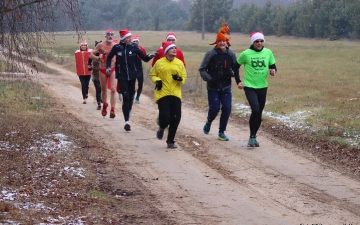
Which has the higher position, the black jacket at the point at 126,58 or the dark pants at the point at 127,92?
the black jacket at the point at 126,58

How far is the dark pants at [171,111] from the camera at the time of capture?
10930mm

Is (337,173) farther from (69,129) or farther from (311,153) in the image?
(69,129)

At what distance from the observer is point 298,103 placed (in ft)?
57.4

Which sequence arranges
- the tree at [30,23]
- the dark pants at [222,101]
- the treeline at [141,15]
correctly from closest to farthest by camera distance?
the tree at [30,23]
the dark pants at [222,101]
the treeline at [141,15]

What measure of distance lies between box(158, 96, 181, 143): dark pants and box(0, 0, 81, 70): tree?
6.59 feet

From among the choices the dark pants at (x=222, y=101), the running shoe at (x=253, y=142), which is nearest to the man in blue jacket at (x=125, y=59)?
the dark pants at (x=222, y=101)

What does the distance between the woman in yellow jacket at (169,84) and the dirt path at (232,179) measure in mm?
560

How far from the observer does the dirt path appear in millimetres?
6930

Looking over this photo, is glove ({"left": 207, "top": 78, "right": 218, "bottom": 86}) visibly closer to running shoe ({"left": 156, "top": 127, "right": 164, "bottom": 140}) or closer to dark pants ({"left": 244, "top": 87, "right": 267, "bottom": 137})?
dark pants ({"left": 244, "top": 87, "right": 267, "bottom": 137})

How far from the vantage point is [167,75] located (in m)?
10.8

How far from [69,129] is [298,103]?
7.78 meters

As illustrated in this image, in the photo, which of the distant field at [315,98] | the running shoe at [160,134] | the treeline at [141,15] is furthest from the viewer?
the treeline at [141,15]

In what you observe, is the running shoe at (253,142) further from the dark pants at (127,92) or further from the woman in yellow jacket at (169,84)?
the dark pants at (127,92)

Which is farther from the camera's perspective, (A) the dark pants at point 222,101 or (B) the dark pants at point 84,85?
(B) the dark pants at point 84,85
